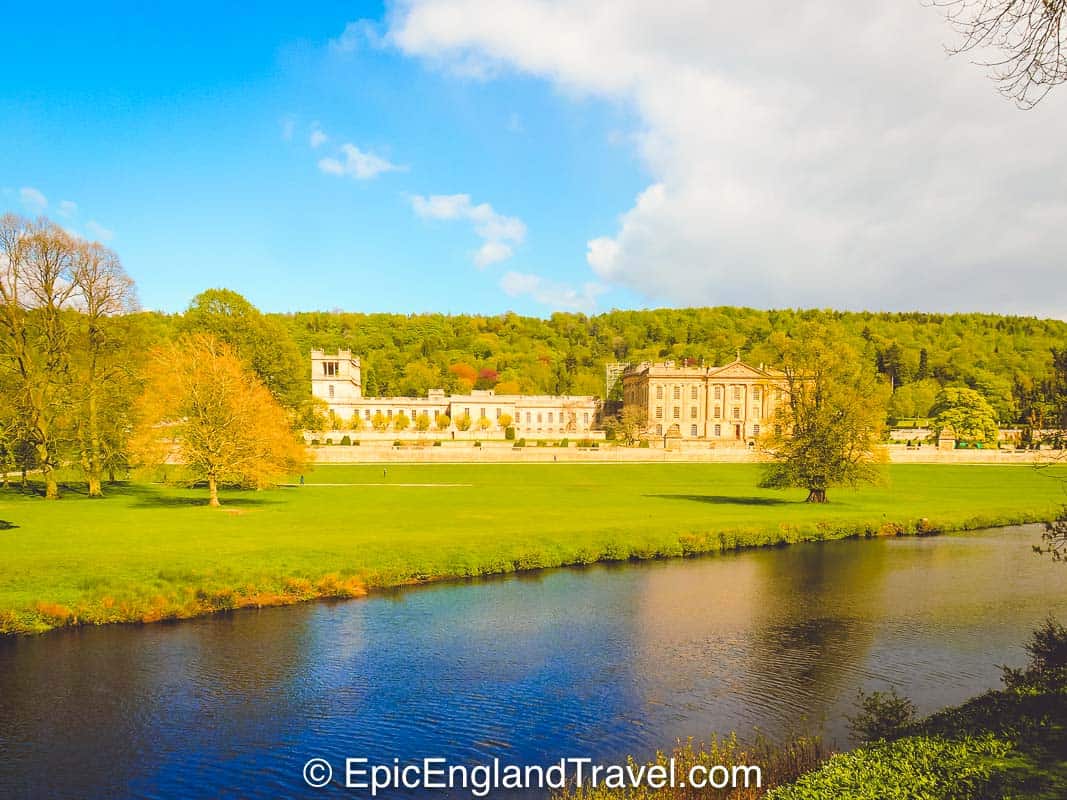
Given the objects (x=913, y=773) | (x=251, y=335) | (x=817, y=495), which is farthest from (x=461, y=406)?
(x=913, y=773)

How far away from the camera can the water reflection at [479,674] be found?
427 inches

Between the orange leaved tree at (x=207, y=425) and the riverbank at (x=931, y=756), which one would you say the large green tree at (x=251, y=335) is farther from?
Result: the riverbank at (x=931, y=756)

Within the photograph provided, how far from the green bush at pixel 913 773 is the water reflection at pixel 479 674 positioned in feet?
11.0

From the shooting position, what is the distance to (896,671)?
1415 cm

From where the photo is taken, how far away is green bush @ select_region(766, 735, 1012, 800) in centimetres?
701

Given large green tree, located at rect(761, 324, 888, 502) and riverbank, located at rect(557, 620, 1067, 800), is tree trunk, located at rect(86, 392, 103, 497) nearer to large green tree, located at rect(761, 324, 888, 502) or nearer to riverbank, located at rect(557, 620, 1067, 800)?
A: large green tree, located at rect(761, 324, 888, 502)

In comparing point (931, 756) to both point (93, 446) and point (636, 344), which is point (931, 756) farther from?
point (636, 344)

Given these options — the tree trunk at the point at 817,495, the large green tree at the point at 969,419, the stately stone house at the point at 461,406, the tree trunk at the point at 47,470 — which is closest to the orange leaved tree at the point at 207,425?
the tree trunk at the point at 47,470

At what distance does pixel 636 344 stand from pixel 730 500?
134769mm

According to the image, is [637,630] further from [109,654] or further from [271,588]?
[109,654]

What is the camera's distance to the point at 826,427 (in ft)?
116

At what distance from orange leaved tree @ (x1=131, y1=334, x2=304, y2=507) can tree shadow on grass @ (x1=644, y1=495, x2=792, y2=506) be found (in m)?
20.2
